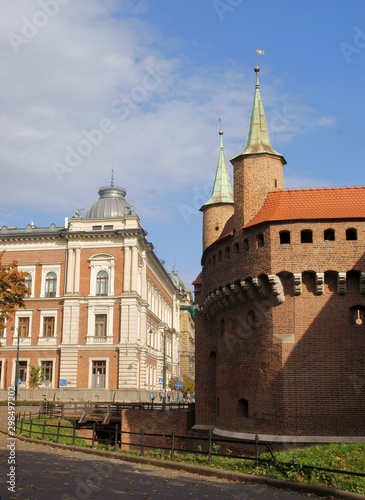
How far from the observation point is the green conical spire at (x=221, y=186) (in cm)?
3606

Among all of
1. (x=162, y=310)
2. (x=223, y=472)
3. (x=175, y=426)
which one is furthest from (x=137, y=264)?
(x=223, y=472)

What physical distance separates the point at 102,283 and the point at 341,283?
36.9 m

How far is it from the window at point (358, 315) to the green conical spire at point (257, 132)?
8.79 m

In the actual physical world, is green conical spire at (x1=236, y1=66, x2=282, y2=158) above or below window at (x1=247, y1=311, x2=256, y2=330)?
above

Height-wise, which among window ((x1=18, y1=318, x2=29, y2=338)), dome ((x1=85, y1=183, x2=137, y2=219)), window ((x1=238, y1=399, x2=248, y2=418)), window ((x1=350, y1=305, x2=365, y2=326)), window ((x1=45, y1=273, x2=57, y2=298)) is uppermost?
dome ((x1=85, y1=183, x2=137, y2=219))

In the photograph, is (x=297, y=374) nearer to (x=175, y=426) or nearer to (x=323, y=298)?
(x=323, y=298)

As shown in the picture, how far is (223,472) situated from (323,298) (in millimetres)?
9989

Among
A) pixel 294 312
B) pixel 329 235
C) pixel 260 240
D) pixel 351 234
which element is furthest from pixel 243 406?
pixel 351 234

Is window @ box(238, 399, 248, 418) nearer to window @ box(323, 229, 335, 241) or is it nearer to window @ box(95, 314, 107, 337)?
window @ box(323, 229, 335, 241)

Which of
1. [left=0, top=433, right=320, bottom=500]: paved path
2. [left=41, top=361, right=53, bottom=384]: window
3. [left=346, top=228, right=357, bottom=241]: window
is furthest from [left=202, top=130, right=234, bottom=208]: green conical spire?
[left=41, top=361, right=53, bottom=384]: window

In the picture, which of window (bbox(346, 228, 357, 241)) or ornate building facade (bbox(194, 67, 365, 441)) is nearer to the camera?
ornate building facade (bbox(194, 67, 365, 441))

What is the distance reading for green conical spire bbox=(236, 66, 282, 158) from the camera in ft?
93.1

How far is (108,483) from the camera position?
604 inches

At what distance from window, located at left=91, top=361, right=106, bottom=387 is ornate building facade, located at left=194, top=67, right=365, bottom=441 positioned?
28.8m
